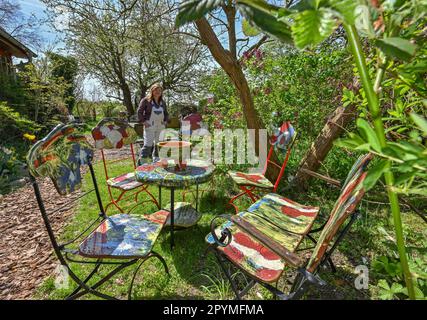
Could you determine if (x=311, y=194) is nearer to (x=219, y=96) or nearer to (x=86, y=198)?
(x=219, y=96)

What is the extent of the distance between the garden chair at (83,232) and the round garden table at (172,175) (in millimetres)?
337

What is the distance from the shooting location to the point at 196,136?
191 inches

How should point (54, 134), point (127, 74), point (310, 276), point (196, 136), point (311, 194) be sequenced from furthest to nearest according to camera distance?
point (127, 74) → point (196, 136) → point (311, 194) → point (54, 134) → point (310, 276)

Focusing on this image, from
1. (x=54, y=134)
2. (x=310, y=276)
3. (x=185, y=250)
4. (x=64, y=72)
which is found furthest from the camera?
(x=64, y=72)

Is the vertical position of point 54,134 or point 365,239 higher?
point 54,134

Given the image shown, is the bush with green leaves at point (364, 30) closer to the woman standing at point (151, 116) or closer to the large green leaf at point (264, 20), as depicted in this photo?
the large green leaf at point (264, 20)

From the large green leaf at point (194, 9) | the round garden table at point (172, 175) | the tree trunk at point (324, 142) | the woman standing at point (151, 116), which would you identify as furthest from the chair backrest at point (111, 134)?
the large green leaf at point (194, 9)

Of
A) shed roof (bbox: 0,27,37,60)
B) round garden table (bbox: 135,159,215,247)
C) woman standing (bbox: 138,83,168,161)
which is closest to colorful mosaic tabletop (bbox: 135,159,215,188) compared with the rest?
round garden table (bbox: 135,159,215,247)

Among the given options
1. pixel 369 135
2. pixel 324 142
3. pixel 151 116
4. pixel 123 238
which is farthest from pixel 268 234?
pixel 151 116

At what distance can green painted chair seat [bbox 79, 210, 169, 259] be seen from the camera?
66.8 inches

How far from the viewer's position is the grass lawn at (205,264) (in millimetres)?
2115

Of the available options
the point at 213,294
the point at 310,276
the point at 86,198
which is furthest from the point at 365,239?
the point at 86,198
